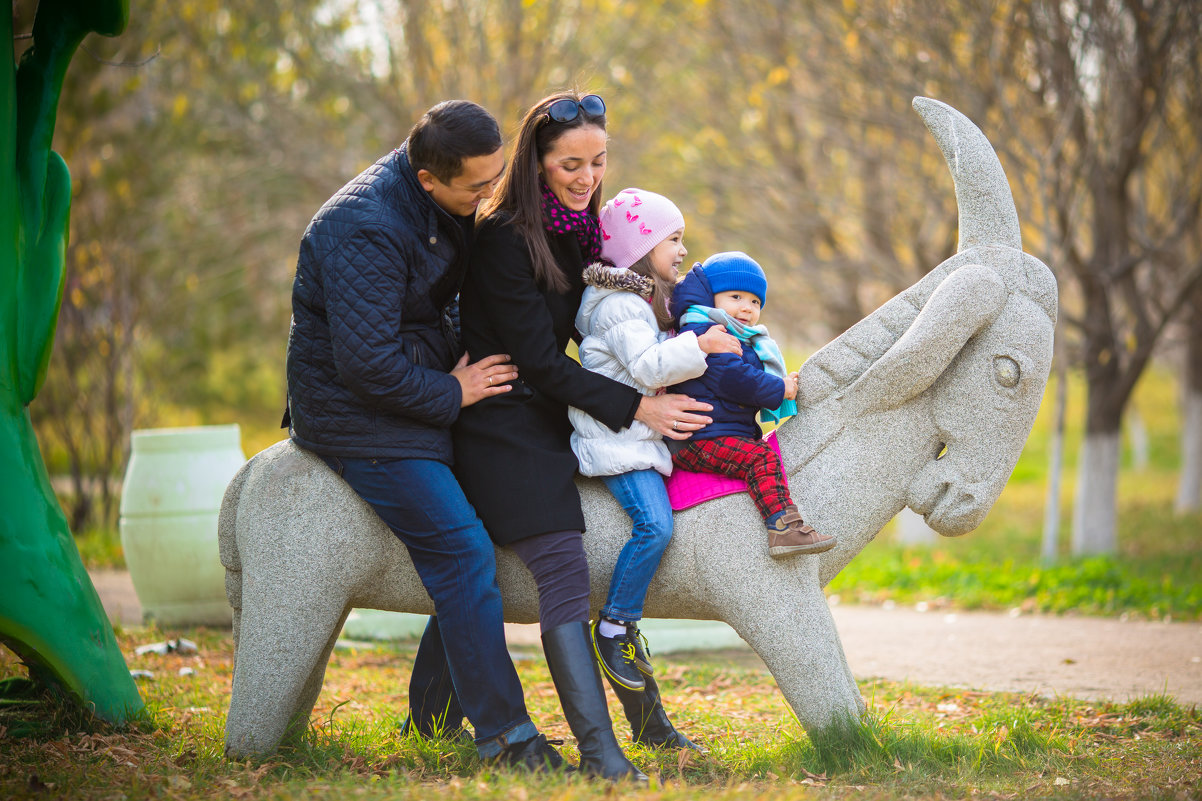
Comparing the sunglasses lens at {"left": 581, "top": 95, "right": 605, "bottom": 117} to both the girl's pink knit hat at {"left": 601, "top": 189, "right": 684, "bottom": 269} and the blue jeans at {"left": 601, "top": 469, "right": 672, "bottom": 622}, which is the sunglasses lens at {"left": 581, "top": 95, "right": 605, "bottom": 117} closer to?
the girl's pink knit hat at {"left": 601, "top": 189, "right": 684, "bottom": 269}

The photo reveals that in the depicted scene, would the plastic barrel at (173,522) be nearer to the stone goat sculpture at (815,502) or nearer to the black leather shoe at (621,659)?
the stone goat sculpture at (815,502)

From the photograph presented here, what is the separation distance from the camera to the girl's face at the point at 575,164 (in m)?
3.31

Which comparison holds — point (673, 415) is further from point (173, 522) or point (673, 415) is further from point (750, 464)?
point (173, 522)

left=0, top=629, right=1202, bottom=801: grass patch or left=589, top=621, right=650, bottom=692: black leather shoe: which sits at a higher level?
left=589, top=621, right=650, bottom=692: black leather shoe

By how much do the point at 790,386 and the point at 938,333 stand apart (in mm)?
507

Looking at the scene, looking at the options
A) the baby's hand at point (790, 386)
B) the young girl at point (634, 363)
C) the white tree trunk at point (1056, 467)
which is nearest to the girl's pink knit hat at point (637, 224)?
the young girl at point (634, 363)

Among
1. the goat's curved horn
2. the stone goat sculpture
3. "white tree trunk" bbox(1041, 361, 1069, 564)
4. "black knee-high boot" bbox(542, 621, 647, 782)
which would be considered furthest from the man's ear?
"white tree trunk" bbox(1041, 361, 1069, 564)

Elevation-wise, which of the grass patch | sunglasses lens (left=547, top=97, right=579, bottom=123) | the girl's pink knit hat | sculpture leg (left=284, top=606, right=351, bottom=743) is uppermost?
sunglasses lens (left=547, top=97, right=579, bottom=123)

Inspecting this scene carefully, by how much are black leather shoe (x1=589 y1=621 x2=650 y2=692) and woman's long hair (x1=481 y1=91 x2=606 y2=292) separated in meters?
1.17

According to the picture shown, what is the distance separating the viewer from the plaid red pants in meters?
3.31

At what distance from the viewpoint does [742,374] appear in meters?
3.29

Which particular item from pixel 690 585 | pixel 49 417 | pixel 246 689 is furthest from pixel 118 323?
pixel 690 585

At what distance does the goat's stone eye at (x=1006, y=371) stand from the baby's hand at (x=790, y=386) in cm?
67

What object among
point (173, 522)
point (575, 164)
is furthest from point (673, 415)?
point (173, 522)
